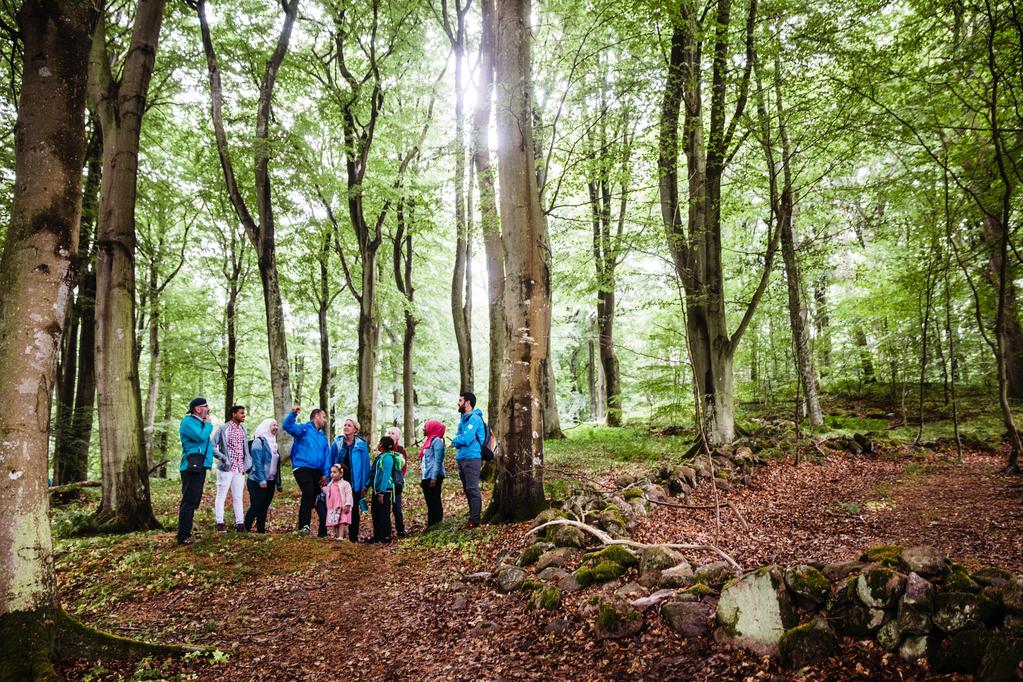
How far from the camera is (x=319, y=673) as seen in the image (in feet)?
13.5

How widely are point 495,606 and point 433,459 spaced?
118 inches

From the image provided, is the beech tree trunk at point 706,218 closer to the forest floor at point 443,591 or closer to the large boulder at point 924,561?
the forest floor at point 443,591

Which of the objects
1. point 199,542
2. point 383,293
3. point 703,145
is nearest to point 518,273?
point 199,542

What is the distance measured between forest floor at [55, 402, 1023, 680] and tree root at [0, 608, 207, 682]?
0.11 metres

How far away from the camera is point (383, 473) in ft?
24.1

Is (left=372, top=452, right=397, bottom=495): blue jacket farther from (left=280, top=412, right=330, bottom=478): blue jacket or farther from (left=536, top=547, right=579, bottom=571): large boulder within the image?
(left=536, top=547, right=579, bottom=571): large boulder

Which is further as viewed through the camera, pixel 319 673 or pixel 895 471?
pixel 895 471

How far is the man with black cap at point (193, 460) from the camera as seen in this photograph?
6379 millimetres

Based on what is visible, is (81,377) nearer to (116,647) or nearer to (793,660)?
(116,647)

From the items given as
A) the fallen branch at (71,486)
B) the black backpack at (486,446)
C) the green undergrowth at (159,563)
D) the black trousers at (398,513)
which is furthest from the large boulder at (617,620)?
the fallen branch at (71,486)

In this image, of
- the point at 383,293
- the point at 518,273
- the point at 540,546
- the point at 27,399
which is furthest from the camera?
the point at 383,293

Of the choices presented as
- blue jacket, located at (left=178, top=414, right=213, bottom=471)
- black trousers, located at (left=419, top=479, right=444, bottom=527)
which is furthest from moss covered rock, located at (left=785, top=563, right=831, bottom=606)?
blue jacket, located at (left=178, top=414, right=213, bottom=471)

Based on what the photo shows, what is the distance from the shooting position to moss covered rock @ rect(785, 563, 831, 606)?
311 centimetres

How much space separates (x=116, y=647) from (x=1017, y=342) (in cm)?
1781
